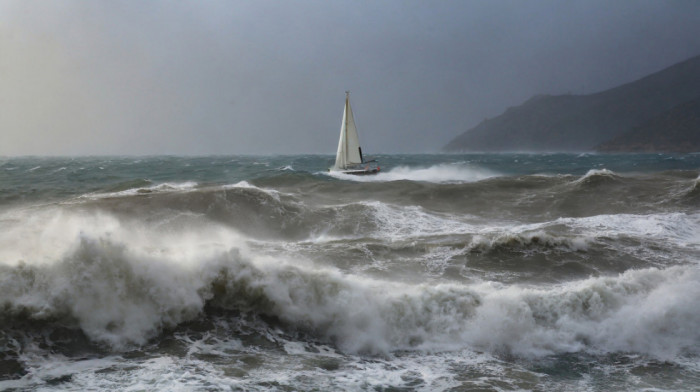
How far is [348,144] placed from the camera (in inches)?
1460

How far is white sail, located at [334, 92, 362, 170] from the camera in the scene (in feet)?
121

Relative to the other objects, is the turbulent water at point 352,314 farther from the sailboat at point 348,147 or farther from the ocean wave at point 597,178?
the sailboat at point 348,147

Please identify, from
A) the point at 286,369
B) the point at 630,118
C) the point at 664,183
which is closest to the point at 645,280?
the point at 286,369

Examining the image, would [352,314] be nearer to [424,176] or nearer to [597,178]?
[597,178]

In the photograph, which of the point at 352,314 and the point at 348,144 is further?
the point at 348,144

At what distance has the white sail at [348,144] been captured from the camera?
36.9 metres

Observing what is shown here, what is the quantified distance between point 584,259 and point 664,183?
14.1 metres

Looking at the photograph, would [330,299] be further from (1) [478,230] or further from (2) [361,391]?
(1) [478,230]

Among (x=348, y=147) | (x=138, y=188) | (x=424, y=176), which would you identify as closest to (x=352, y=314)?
(x=138, y=188)

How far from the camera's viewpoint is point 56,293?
7191mm

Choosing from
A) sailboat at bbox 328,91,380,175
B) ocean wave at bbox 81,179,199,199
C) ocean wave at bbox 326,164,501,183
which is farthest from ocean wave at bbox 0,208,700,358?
sailboat at bbox 328,91,380,175

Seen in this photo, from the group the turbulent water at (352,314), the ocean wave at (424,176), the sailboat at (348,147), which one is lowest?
the turbulent water at (352,314)

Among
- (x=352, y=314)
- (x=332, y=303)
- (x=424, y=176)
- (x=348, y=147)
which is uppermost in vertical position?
(x=348, y=147)

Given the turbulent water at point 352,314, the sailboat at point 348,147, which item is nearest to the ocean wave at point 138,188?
the turbulent water at point 352,314
